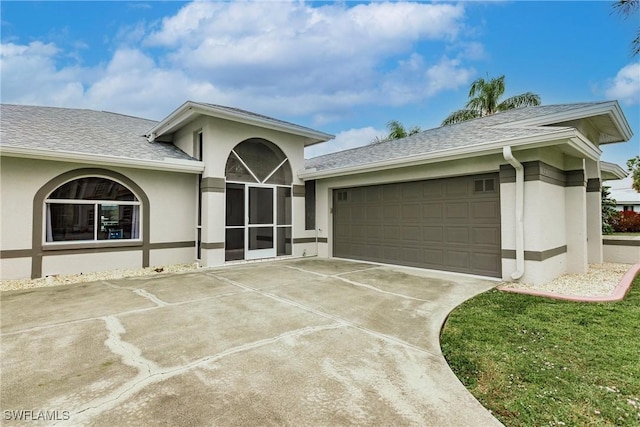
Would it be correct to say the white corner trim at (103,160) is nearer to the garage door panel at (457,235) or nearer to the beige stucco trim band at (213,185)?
the beige stucco trim band at (213,185)

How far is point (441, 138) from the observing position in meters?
9.59

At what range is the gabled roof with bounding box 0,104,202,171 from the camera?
7285 mm

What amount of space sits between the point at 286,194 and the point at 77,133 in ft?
21.3

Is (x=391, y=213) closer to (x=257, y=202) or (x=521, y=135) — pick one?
(x=521, y=135)

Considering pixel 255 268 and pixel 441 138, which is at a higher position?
pixel 441 138

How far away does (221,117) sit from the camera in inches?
352

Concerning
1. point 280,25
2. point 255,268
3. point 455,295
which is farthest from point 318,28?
point 455,295

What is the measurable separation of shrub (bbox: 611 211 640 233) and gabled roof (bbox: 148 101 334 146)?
849 inches

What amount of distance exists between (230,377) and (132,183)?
772 cm

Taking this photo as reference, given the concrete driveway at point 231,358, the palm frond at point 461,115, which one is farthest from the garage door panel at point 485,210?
the palm frond at point 461,115

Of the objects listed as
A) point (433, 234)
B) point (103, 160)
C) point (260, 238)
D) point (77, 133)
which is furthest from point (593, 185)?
point (77, 133)

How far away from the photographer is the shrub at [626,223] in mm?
20281

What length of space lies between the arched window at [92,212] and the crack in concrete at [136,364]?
4.78 m

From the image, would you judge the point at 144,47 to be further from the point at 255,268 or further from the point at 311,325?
the point at 311,325
